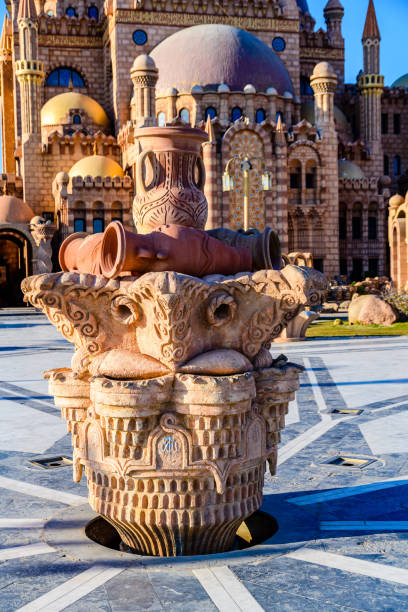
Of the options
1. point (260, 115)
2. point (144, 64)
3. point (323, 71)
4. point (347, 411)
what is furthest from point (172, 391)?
point (323, 71)

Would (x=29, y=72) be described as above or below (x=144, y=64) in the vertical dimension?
above

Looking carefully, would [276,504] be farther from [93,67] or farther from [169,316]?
[93,67]

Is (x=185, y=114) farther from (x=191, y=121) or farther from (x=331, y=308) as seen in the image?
(x=331, y=308)

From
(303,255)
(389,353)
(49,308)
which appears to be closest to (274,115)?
(303,255)

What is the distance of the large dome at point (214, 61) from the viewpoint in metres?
36.8

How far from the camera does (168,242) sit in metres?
5.00

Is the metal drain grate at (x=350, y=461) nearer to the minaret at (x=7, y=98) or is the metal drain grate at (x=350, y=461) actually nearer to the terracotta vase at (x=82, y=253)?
the terracotta vase at (x=82, y=253)

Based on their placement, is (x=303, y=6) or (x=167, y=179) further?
(x=303, y=6)

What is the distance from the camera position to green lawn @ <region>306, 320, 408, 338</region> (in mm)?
19734

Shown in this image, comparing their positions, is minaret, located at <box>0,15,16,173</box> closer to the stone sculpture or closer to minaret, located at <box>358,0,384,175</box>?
minaret, located at <box>358,0,384,175</box>

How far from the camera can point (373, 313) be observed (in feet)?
72.1

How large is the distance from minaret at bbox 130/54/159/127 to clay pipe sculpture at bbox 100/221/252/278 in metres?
29.3

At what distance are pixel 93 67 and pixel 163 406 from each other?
135 feet

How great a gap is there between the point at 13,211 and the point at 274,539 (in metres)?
33.4
